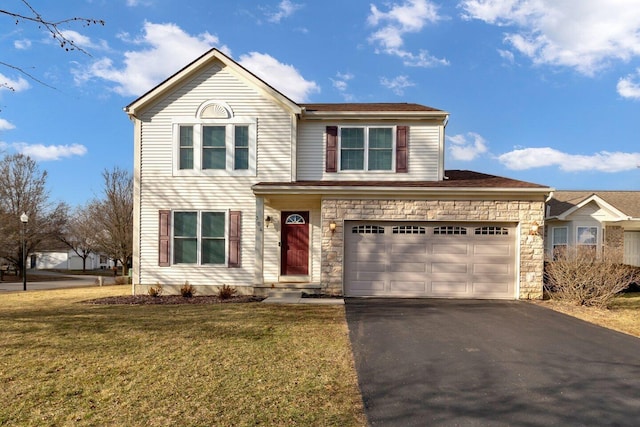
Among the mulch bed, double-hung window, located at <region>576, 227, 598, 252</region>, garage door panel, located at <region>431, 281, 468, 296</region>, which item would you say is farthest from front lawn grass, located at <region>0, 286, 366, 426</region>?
double-hung window, located at <region>576, 227, 598, 252</region>

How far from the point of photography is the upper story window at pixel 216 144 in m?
12.1

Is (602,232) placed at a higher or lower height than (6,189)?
lower

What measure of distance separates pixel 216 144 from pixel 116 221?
17.0m

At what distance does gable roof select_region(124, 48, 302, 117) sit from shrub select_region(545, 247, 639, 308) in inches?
350

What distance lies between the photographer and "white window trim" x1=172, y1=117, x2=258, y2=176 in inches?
476

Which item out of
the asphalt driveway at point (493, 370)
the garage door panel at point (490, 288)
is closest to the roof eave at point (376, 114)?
the garage door panel at point (490, 288)

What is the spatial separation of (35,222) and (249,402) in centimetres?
3255

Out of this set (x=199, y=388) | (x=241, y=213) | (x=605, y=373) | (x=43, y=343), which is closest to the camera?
(x=199, y=388)

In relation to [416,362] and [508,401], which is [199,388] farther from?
[508,401]

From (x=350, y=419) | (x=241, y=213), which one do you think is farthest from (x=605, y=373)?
(x=241, y=213)

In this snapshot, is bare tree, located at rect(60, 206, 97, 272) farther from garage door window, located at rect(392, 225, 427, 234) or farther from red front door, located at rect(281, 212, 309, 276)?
garage door window, located at rect(392, 225, 427, 234)

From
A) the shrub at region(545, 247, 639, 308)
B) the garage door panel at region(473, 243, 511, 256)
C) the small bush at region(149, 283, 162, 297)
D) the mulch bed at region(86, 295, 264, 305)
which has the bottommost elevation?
the mulch bed at region(86, 295, 264, 305)

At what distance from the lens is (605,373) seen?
5086 mm

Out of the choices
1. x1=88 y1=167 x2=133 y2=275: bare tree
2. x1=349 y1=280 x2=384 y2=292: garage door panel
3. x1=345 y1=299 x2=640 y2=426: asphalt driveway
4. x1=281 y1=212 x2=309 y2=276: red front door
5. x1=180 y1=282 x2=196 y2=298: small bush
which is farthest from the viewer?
x1=88 y1=167 x2=133 y2=275: bare tree
